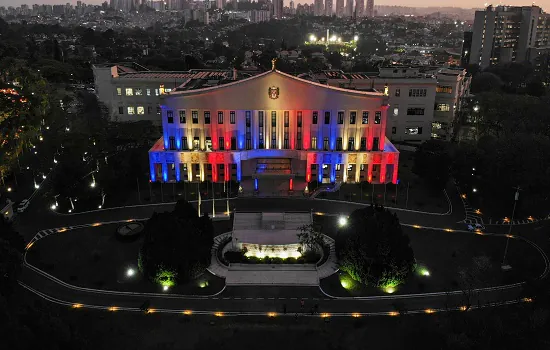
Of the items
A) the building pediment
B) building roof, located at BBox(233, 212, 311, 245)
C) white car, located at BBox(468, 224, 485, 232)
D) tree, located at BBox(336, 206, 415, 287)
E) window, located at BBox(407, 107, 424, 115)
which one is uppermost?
the building pediment

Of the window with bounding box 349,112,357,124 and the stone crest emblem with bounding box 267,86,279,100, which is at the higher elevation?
the stone crest emblem with bounding box 267,86,279,100

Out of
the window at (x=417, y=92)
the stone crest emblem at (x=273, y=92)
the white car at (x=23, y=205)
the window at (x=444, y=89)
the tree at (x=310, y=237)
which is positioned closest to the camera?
the tree at (x=310, y=237)

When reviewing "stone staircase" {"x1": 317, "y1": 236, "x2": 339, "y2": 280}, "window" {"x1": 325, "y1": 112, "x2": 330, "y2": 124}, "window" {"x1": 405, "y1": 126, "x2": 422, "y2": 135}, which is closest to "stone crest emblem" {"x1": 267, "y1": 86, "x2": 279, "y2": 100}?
"window" {"x1": 325, "y1": 112, "x2": 330, "y2": 124}

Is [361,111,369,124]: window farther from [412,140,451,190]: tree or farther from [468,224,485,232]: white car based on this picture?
[468,224,485,232]: white car

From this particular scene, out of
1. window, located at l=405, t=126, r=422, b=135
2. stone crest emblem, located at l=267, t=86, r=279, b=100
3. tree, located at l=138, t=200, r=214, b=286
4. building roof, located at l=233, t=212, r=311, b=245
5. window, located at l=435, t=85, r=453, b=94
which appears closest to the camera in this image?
tree, located at l=138, t=200, r=214, b=286

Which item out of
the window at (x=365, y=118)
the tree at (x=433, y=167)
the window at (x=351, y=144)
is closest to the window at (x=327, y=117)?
the window at (x=351, y=144)

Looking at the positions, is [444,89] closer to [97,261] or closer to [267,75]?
[267,75]

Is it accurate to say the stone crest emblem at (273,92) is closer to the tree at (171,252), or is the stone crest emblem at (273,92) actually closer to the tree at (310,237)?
the tree at (310,237)
